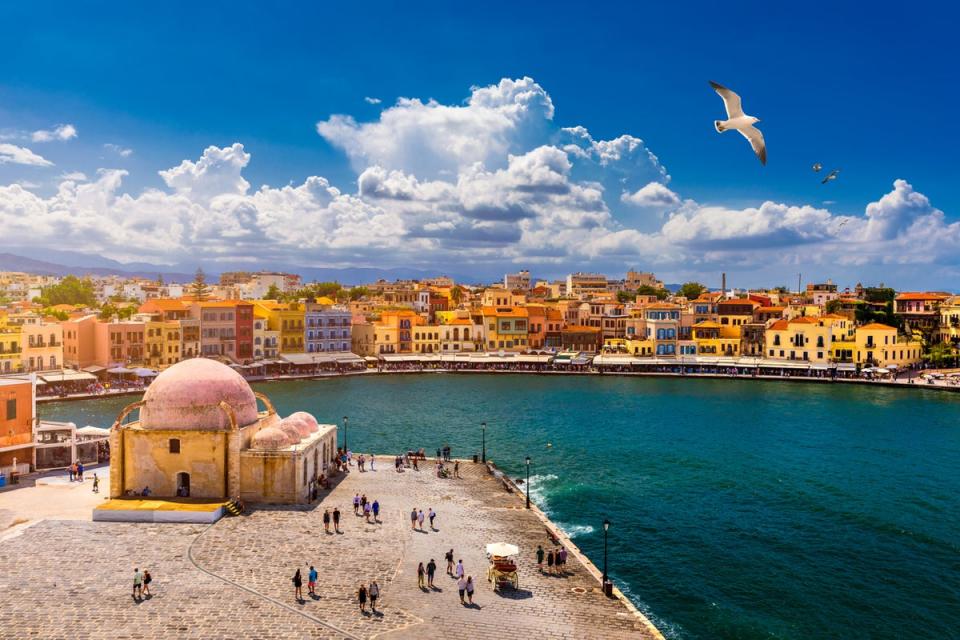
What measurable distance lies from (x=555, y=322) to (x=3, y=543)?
87446 millimetres

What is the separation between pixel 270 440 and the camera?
30.1 meters

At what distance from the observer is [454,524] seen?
28.4 m

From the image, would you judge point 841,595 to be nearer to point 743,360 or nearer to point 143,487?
point 143,487

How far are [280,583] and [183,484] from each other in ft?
33.0

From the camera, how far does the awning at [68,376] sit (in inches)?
2635

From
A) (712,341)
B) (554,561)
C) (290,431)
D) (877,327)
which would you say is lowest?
(554,561)

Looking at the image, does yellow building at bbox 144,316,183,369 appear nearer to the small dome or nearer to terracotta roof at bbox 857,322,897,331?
the small dome

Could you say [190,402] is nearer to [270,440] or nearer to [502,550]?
[270,440]

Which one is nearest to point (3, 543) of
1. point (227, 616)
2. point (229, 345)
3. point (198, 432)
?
point (198, 432)

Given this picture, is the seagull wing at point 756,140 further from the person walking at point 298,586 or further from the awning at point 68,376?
the awning at point 68,376

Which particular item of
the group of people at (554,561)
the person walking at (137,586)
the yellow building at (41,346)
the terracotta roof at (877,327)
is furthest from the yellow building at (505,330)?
the person walking at (137,586)

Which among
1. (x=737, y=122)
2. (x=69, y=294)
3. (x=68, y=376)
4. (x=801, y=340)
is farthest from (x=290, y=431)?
(x=69, y=294)

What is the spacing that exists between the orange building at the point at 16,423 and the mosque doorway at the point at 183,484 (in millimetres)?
9795

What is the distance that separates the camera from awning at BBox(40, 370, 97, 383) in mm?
66938
